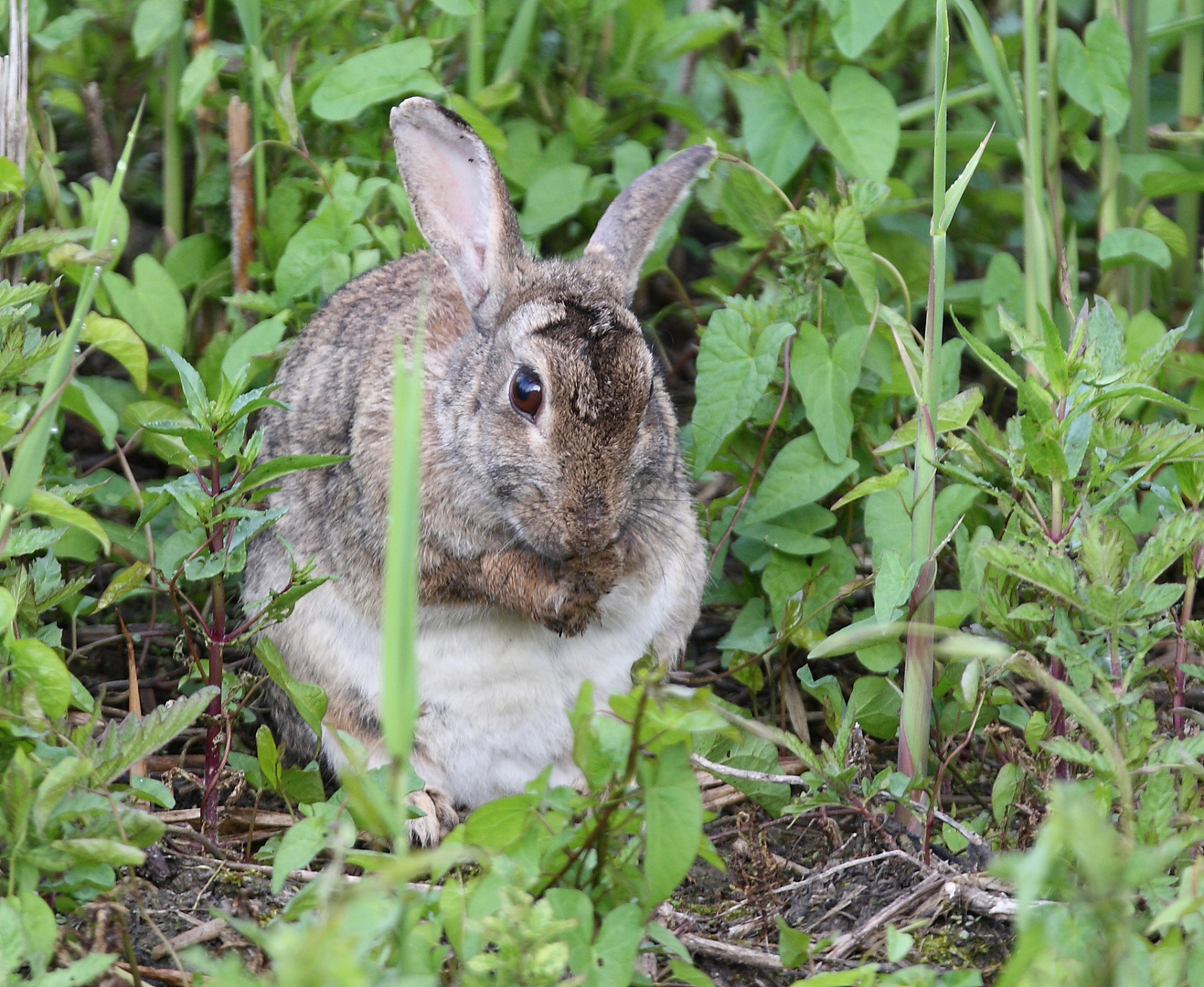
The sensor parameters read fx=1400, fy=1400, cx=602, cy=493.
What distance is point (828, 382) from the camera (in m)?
3.99

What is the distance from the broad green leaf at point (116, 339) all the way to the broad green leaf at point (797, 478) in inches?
70.4

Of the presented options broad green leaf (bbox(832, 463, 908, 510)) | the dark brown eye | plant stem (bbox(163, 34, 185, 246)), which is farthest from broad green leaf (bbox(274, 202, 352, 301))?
broad green leaf (bbox(832, 463, 908, 510))

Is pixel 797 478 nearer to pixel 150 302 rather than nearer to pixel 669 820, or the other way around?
pixel 669 820

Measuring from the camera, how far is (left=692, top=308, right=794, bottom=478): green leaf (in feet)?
13.0

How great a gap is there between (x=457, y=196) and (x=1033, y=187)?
1619 mm

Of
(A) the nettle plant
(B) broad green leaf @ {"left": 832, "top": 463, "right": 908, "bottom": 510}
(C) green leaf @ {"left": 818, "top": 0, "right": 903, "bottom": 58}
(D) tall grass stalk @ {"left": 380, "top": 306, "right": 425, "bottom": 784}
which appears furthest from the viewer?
(C) green leaf @ {"left": 818, "top": 0, "right": 903, "bottom": 58}

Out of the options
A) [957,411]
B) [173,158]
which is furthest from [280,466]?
[173,158]

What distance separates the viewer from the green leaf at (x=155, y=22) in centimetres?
434

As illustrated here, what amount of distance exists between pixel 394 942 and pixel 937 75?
2.01 metres

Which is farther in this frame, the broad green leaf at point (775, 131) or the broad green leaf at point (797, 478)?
the broad green leaf at point (775, 131)

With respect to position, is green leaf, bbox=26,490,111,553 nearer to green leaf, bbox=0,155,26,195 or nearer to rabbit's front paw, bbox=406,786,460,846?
green leaf, bbox=0,155,26,195

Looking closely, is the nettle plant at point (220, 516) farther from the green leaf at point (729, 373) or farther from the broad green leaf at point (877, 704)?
the broad green leaf at point (877, 704)

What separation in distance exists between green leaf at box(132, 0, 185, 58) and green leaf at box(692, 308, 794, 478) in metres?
1.95

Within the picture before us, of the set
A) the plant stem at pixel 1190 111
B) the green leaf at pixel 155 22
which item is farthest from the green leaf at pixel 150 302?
the plant stem at pixel 1190 111
